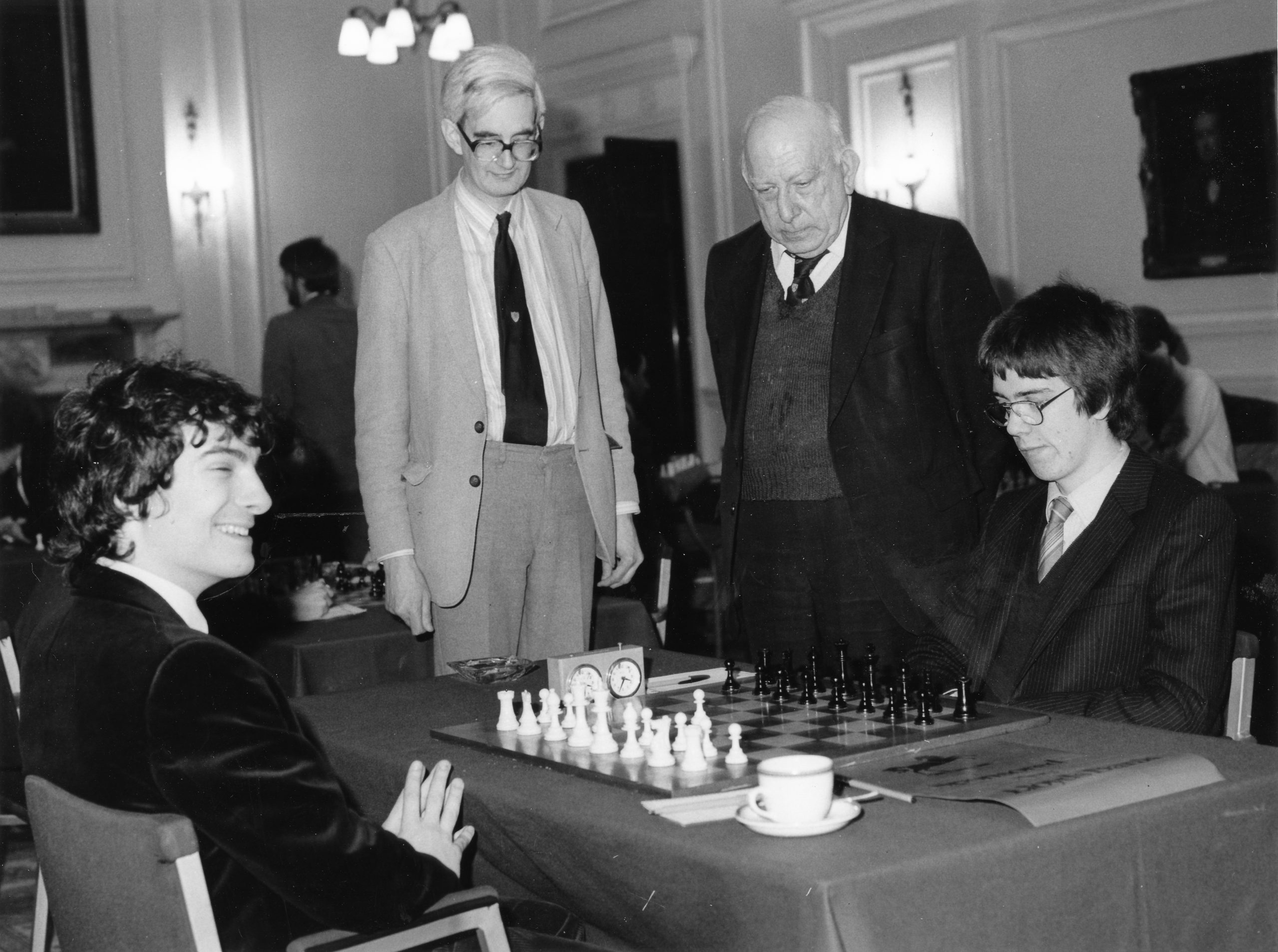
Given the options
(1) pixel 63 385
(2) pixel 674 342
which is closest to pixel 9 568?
(1) pixel 63 385

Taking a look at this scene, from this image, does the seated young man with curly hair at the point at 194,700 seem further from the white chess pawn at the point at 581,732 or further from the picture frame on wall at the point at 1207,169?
the picture frame on wall at the point at 1207,169

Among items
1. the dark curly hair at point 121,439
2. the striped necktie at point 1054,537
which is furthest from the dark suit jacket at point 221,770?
the striped necktie at point 1054,537

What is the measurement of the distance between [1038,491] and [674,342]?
6030 mm

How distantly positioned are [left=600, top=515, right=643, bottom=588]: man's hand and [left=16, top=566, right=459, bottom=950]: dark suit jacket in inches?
59.1

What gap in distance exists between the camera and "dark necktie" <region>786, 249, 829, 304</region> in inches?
114

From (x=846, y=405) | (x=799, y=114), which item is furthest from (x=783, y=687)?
(x=799, y=114)

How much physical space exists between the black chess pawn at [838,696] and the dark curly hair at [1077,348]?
0.58 meters

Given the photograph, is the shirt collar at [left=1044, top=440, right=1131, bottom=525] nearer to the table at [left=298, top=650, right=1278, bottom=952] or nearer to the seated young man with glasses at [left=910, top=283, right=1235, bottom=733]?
the seated young man with glasses at [left=910, top=283, right=1235, bottom=733]

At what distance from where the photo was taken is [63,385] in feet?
26.2

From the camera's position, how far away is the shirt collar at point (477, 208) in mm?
2965

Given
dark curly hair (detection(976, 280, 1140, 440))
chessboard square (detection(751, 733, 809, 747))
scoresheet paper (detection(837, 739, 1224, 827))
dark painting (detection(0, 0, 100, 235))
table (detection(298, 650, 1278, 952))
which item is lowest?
table (detection(298, 650, 1278, 952))

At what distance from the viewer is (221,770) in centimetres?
148

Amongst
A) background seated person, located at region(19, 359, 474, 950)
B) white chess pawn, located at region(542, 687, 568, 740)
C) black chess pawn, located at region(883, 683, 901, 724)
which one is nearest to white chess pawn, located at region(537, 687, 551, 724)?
white chess pawn, located at region(542, 687, 568, 740)

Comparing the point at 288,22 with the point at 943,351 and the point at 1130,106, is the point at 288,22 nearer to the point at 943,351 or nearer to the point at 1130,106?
the point at 1130,106
